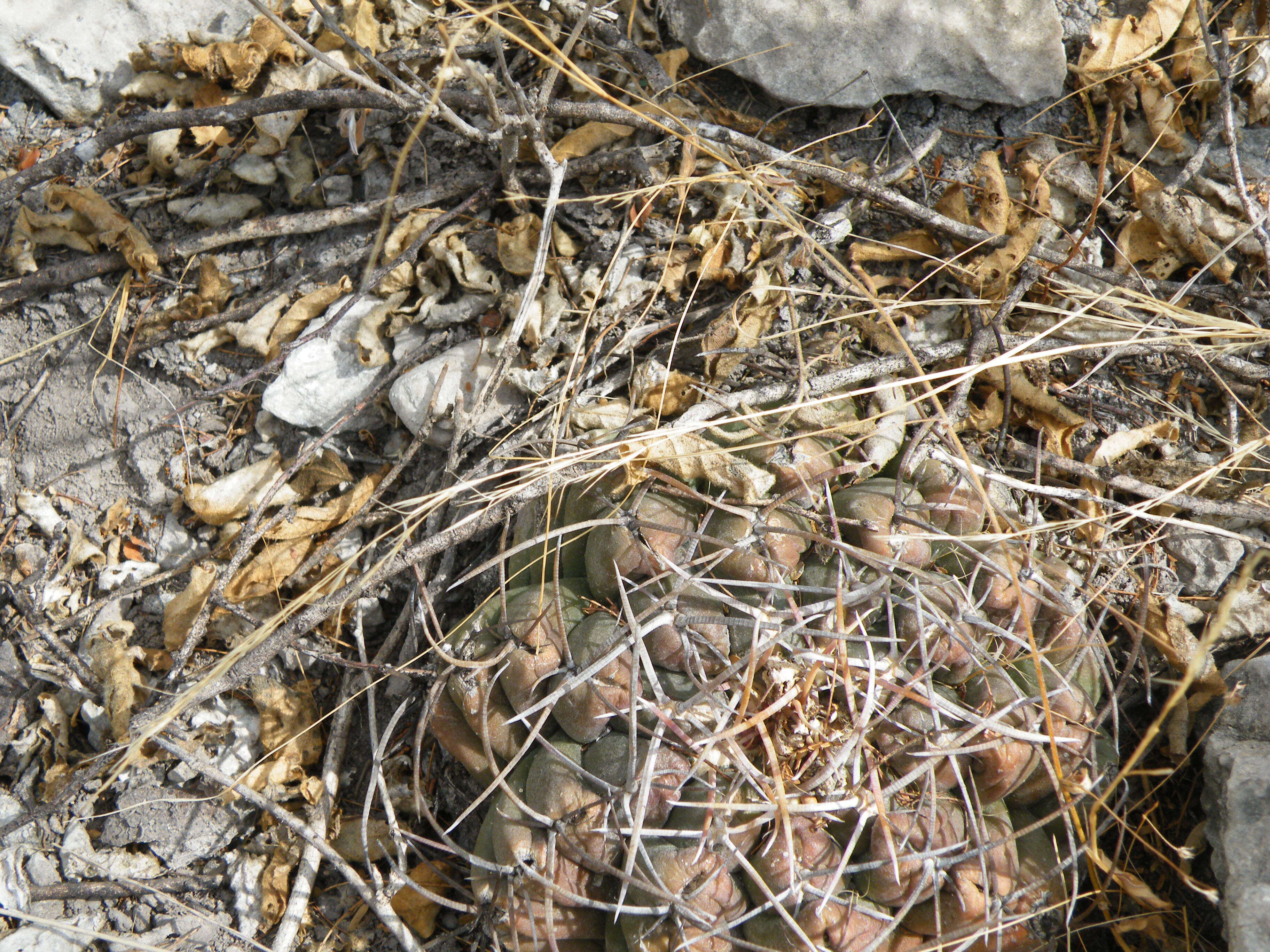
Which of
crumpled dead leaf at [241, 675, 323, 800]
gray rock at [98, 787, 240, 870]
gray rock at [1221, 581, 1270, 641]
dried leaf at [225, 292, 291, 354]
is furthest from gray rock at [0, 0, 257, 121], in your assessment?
gray rock at [1221, 581, 1270, 641]

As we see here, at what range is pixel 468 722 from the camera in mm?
1678

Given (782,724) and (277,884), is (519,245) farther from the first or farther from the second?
(277,884)

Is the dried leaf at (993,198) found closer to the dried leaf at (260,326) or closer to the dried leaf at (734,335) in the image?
the dried leaf at (734,335)

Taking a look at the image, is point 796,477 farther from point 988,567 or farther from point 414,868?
point 414,868

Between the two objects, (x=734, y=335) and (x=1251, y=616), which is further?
(x=734, y=335)

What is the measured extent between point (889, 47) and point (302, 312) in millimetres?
1745

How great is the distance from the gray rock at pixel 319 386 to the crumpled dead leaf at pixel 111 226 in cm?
51

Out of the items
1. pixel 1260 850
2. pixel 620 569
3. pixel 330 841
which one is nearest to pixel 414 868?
pixel 330 841

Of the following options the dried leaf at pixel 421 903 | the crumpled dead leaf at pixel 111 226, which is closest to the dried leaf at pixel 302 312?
the crumpled dead leaf at pixel 111 226

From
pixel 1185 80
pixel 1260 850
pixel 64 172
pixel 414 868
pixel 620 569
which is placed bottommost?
pixel 1260 850

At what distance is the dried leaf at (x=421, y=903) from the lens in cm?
190

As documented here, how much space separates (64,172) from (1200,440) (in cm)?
318

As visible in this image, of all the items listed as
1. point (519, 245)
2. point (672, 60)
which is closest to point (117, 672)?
point (519, 245)

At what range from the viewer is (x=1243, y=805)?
1.62 metres
